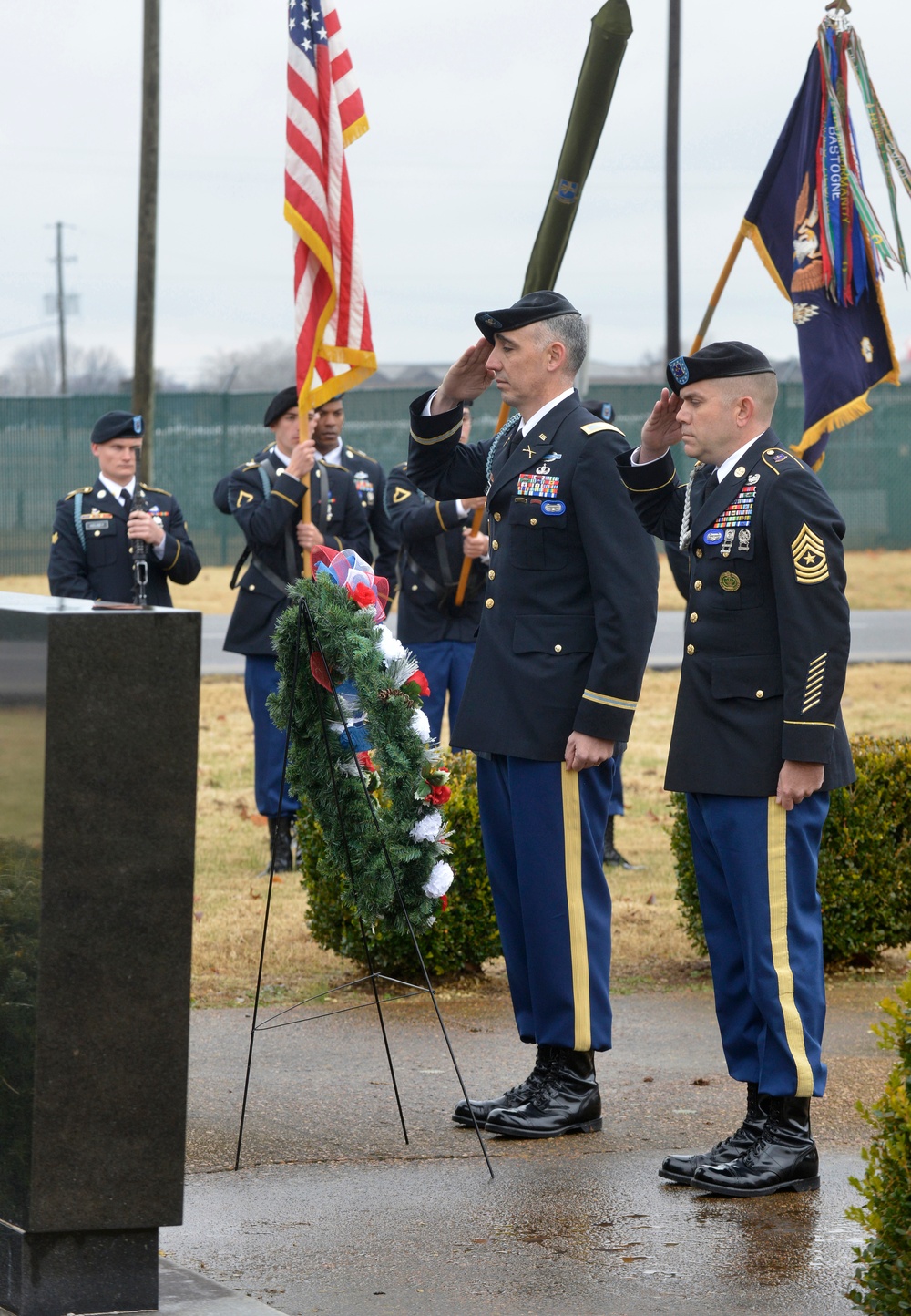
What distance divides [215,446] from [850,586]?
10.4 metres

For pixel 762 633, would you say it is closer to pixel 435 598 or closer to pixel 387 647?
pixel 387 647

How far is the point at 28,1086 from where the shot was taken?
3092 mm

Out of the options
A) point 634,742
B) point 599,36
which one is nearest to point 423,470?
point 599,36

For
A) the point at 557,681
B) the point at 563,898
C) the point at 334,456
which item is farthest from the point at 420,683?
the point at 334,456

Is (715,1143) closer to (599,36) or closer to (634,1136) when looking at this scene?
(634,1136)

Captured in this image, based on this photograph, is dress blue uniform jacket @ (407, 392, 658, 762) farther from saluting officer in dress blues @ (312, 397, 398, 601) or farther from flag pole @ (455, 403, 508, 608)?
saluting officer in dress blues @ (312, 397, 398, 601)

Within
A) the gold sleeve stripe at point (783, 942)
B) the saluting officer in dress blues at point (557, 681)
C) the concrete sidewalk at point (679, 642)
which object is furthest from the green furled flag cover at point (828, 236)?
the concrete sidewalk at point (679, 642)

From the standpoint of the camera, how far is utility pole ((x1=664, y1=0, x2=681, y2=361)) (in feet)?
62.7

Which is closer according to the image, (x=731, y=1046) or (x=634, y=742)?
(x=731, y=1046)

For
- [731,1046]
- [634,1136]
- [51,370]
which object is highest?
[51,370]

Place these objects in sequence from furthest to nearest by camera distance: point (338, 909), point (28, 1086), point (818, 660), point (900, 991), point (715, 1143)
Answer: point (338, 909)
point (715, 1143)
point (818, 660)
point (28, 1086)
point (900, 991)

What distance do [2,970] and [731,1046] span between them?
6.20 ft

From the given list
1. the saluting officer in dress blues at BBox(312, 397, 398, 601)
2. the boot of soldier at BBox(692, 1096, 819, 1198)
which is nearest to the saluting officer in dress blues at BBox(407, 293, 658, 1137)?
the boot of soldier at BBox(692, 1096, 819, 1198)

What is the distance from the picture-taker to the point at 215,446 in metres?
27.5
